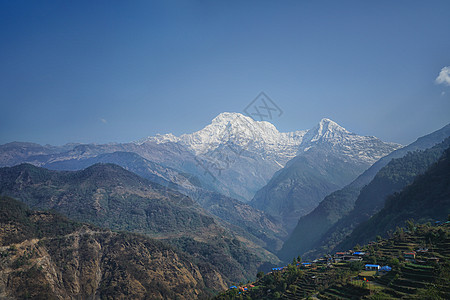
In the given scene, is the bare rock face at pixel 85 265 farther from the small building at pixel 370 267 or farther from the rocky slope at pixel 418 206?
the rocky slope at pixel 418 206

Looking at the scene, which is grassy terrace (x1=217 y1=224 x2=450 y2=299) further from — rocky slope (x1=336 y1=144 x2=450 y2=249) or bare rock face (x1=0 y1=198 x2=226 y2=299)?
bare rock face (x1=0 y1=198 x2=226 y2=299)

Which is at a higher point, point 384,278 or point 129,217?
point 129,217

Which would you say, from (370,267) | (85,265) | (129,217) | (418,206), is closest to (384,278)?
(370,267)

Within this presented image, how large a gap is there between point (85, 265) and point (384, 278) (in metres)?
91.4

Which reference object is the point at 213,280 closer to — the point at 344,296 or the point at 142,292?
the point at 142,292

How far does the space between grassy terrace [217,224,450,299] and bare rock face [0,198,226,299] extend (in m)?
42.9

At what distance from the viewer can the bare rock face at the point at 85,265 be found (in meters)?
79.4

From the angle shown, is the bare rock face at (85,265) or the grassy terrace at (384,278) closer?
the grassy terrace at (384,278)

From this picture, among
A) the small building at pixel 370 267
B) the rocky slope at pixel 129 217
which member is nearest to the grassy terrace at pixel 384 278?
the small building at pixel 370 267

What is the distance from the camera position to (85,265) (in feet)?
315

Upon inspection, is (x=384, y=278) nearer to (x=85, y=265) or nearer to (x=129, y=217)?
(x=85, y=265)

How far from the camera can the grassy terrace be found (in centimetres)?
3612

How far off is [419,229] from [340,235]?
10367 cm

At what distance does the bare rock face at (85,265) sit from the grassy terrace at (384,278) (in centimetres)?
4293
